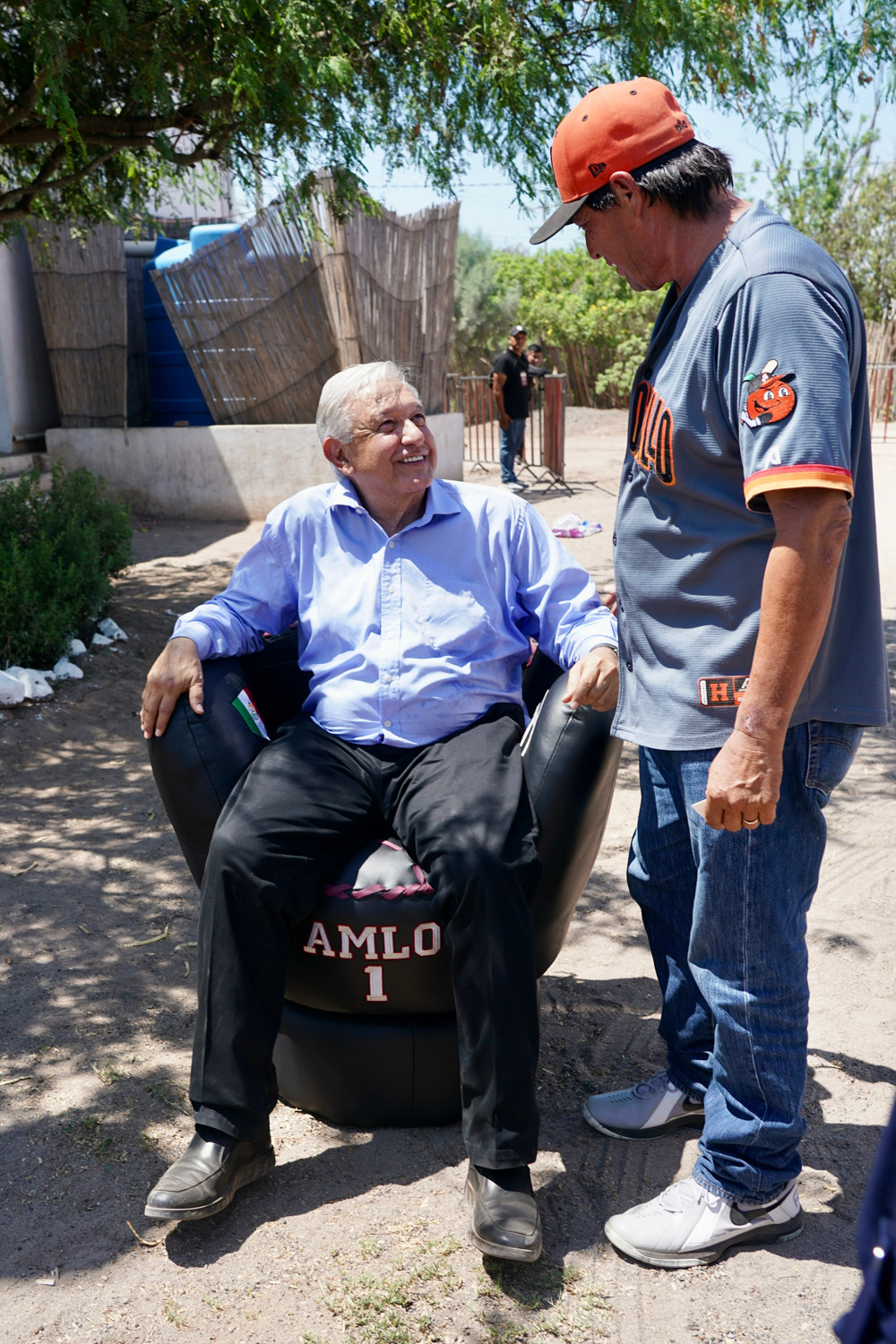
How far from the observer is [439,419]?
470 inches

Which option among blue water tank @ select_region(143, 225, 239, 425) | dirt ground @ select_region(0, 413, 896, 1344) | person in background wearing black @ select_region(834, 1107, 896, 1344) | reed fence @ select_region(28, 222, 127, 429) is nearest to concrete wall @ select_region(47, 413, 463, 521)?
reed fence @ select_region(28, 222, 127, 429)

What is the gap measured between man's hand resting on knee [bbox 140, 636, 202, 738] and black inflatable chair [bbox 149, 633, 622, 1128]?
2 cm

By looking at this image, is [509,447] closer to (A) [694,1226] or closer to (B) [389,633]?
(B) [389,633]

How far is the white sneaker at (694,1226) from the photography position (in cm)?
211

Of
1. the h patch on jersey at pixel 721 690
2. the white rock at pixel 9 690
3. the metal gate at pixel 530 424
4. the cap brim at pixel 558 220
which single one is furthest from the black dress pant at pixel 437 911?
the metal gate at pixel 530 424

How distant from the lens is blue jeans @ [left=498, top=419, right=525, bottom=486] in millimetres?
13336

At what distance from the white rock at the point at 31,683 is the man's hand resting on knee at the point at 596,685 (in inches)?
147

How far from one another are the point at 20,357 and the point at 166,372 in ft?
4.74

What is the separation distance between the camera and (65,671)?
18.8 feet

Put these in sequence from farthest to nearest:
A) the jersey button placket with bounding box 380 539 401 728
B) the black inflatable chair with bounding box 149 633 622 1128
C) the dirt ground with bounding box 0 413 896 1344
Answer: the jersey button placket with bounding box 380 539 401 728 < the black inflatable chair with bounding box 149 633 622 1128 < the dirt ground with bounding box 0 413 896 1344

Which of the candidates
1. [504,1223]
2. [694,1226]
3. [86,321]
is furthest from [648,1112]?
[86,321]

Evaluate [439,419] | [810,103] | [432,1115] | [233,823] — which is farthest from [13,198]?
[439,419]

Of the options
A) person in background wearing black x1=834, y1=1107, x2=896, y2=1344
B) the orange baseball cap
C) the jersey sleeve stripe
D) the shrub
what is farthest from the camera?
the shrub

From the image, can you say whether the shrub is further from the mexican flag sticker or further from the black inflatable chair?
the black inflatable chair
